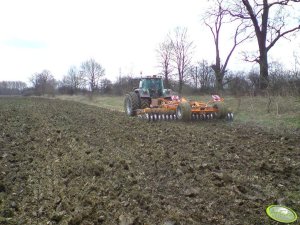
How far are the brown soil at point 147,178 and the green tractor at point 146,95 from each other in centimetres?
504

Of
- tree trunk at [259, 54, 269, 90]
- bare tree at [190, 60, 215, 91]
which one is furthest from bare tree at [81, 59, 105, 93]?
tree trunk at [259, 54, 269, 90]

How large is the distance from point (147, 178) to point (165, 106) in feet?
24.8

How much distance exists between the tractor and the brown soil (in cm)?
320

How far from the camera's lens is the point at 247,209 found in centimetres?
447

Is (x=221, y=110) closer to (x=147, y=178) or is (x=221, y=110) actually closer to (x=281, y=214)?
→ (x=147, y=178)

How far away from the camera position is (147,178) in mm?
5703

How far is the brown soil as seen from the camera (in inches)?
173

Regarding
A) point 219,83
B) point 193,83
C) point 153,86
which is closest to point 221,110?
point 153,86

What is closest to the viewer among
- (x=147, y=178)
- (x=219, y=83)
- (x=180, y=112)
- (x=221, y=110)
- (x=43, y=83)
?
(x=147, y=178)

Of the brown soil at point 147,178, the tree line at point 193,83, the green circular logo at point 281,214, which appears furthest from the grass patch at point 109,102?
the green circular logo at point 281,214

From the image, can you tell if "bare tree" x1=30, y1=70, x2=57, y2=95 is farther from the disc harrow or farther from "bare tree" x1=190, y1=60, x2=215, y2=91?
the disc harrow

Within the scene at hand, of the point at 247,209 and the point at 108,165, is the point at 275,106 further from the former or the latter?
the point at 247,209

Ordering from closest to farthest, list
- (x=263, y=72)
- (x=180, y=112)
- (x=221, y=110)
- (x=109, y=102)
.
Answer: (x=180, y=112) < (x=221, y=110) < (x=263, y=72) < (x=109, y=102)

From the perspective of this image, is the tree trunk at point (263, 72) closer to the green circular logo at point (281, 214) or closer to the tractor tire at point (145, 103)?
the tractor tire at point (145, 103)
